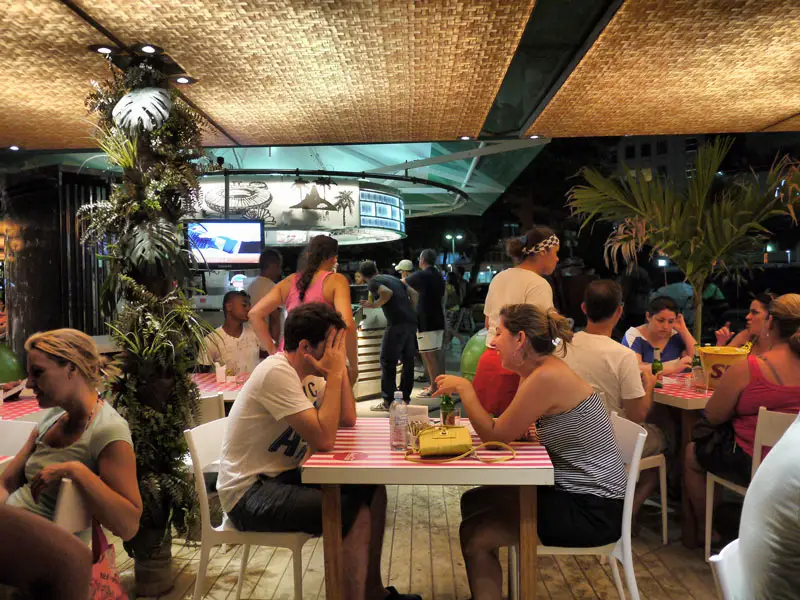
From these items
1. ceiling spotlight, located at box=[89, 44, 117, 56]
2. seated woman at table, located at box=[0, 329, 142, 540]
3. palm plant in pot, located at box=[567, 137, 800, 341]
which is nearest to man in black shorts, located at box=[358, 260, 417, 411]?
palm plant in pot, located at box=[567, 137, 800, 341]

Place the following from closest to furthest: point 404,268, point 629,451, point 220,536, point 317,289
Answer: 1. point 220,536
2. point 629,451
3. point 317,289
4. point 404,268

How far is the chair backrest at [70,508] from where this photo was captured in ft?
7.00

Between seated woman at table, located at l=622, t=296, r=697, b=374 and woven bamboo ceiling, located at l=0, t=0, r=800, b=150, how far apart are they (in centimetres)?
138

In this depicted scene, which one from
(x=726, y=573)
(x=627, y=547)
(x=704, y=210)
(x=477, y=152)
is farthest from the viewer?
(x=477, y=152)

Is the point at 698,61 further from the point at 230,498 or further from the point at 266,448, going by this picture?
the point at 230,498

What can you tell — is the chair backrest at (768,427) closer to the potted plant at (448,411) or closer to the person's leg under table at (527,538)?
the person's leg under table at (527,538)

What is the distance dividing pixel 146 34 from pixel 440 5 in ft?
4.56

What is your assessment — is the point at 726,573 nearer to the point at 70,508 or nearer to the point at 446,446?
the point at 446,446

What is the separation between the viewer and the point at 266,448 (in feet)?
9.78

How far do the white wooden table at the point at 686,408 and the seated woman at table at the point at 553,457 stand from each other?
1.34 m

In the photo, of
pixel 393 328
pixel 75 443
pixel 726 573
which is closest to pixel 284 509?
pixel 75 443

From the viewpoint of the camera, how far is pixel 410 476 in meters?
2.61

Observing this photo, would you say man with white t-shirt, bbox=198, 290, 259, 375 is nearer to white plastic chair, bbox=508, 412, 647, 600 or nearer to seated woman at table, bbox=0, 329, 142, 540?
seated woman at table, bbox=0, 329, 142, 540

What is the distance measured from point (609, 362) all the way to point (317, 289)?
1880 millimetres
